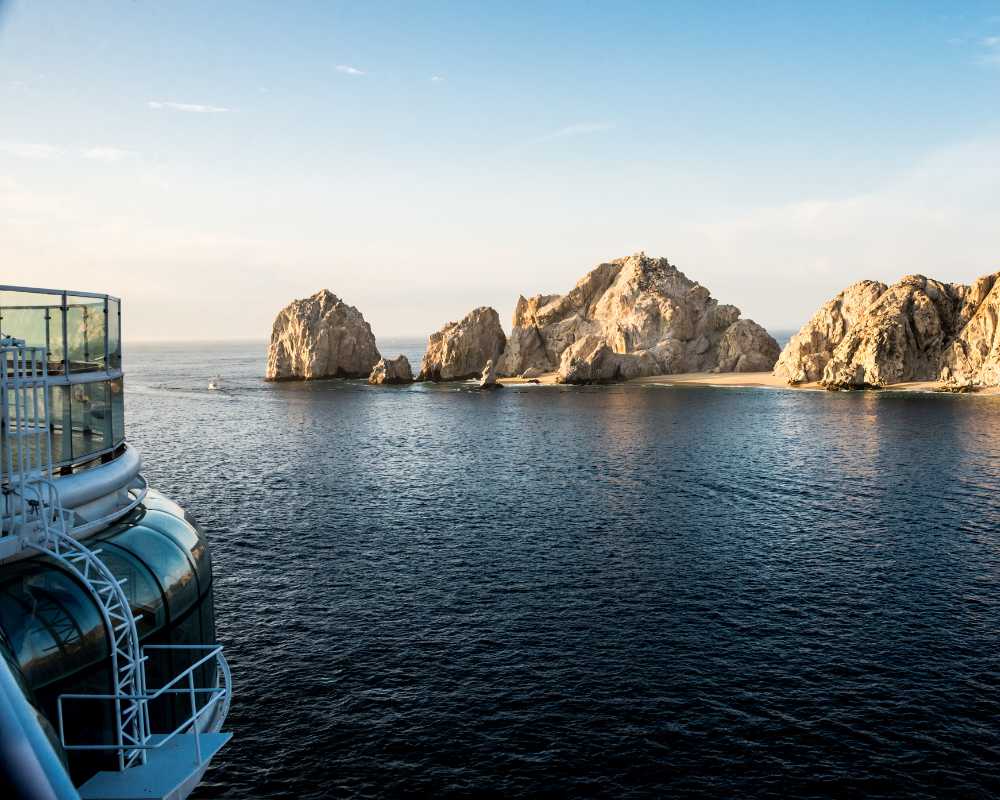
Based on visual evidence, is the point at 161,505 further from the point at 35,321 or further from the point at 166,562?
the point at 35,321

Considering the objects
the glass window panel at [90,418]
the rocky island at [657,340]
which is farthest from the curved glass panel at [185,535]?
the rocky island at [657,340]

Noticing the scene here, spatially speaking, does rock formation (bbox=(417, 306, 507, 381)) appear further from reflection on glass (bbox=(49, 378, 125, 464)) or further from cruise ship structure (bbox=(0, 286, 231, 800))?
cruise ship structure (bbox=(0, 286, 231, 800))

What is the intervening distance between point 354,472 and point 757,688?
48.1m

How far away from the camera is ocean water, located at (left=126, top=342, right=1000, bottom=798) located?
2466 centimetres

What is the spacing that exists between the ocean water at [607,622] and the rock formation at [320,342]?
106 metres

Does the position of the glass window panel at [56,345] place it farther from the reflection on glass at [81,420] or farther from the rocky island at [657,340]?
the rocky island at [657,340]

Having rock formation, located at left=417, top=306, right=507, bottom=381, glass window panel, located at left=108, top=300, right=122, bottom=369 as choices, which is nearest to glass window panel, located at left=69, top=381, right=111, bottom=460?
glass window panel, located at left=108, top=300, right=122, bottom=369

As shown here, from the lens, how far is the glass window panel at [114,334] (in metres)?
20.1

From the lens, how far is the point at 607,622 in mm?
34875

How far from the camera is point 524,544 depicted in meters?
46.7

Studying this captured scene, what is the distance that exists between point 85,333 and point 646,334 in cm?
16839

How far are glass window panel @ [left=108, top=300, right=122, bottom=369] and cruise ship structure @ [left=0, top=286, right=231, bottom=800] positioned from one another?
36 cm

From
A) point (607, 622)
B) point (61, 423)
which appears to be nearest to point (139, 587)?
point (61, 423)

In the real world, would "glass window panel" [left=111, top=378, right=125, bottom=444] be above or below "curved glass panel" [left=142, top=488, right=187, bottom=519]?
above
